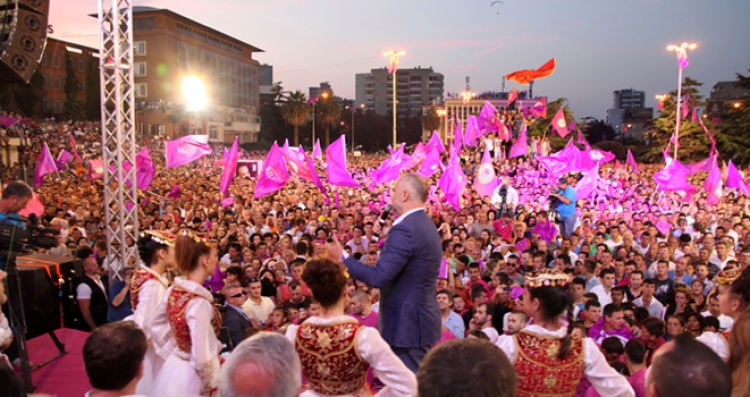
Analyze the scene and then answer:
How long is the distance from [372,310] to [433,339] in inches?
104

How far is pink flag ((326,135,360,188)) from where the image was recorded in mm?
14125

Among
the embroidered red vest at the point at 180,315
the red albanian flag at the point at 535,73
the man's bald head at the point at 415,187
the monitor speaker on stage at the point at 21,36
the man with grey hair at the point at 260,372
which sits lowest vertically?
the embroidered red vest at the point at 180,315

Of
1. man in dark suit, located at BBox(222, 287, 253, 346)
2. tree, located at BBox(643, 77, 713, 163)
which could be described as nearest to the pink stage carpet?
man in dark suit, located at BBox(222, 287, 253, 346)

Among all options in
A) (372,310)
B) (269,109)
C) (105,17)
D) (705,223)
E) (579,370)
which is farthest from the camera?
(269,109)

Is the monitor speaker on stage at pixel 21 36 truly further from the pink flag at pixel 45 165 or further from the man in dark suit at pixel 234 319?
the man in dark suit at pixel 234 319

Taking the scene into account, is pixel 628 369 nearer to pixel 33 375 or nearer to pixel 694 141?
pixel 33 375

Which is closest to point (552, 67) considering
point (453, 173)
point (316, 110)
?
point (453, 173)

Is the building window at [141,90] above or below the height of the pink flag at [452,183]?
above

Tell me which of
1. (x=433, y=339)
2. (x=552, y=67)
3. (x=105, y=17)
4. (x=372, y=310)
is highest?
(x=552, y=67)

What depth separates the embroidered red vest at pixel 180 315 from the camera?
11.5 ft

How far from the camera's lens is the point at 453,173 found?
14164 mm

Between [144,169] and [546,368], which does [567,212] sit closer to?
[144,169]

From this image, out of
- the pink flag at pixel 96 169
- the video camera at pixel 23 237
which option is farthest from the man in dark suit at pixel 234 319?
A: the pink flag at pixel 96 169

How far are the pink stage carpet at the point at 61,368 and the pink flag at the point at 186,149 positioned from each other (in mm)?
8456
